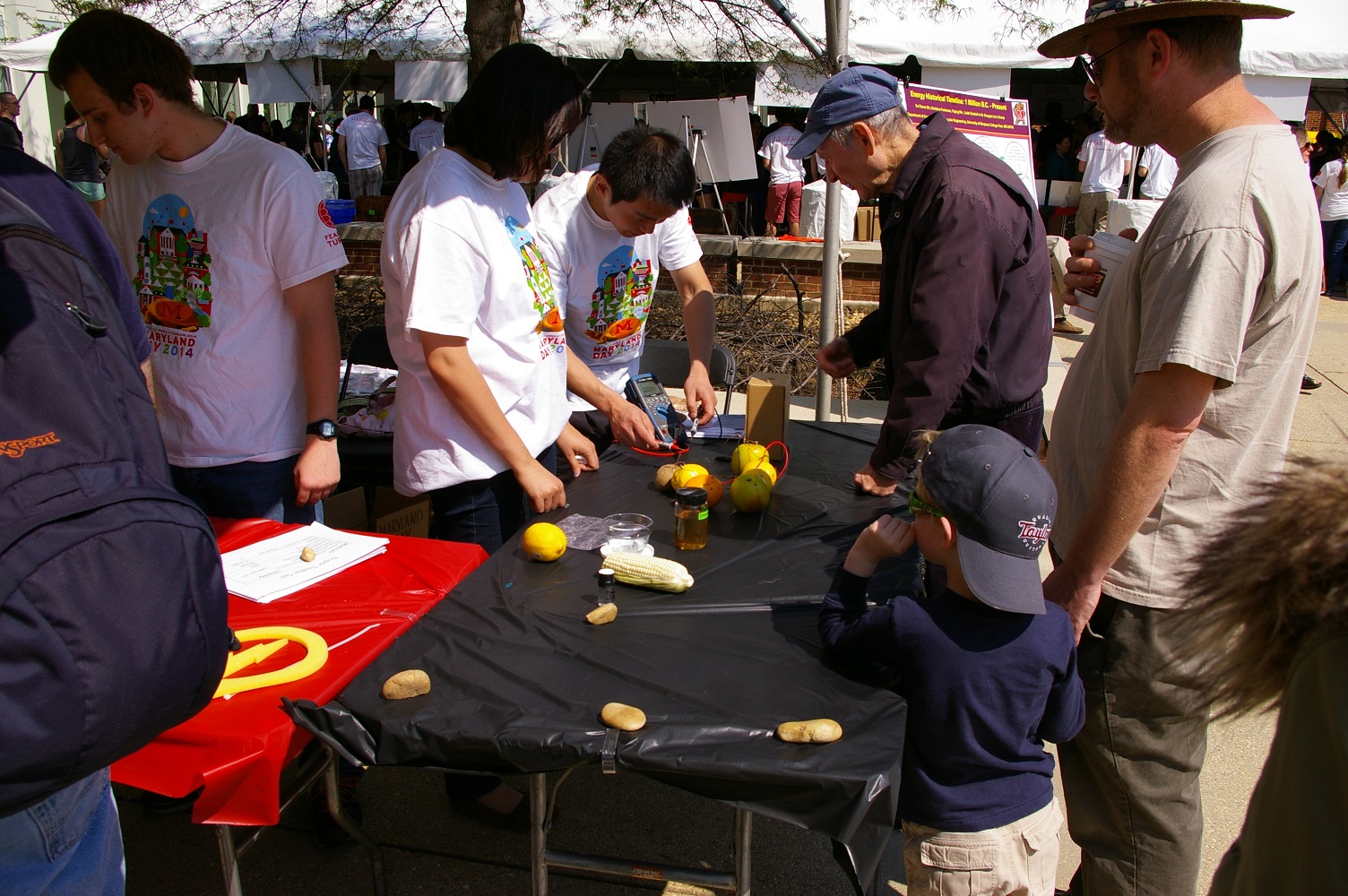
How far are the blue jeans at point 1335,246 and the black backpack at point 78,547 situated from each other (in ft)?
41.7

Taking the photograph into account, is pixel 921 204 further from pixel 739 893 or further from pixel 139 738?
pixel 139 738

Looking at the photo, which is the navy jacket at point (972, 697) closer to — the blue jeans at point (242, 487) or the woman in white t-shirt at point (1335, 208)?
the blue jeans at point (242, 487)

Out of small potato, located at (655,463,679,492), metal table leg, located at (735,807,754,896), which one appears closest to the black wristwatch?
small potato, located at (655,463,679,492)

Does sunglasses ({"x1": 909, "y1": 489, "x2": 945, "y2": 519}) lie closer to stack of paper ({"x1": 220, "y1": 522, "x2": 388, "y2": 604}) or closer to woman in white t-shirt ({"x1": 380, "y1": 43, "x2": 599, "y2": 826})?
woman in white t-shirt ({"x1": 380, "y1": 43, "x2": 599, "y2": 826})

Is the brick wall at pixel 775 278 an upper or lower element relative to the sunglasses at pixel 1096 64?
lower

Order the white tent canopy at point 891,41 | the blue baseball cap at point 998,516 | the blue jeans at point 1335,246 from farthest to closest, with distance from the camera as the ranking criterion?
1. the blue jeans at point 1335,246
2. the white tent canopy at point 891,41
3. the blue baseball cap at point 998,516

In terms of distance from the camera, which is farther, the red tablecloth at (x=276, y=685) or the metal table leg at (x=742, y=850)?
the metal table leg at (x=742, y=850)

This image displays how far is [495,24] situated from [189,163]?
11.1ft

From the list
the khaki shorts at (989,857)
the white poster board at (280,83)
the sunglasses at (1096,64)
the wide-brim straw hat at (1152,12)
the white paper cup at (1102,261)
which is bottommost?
the khaki shorts at (989,857)

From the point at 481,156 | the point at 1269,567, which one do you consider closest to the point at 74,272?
the point at 1269,567

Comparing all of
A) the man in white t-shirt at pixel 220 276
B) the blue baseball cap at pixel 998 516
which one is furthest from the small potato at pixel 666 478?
the blue baseball cap at pixel 998 516

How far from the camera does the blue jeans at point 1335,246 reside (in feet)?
35.0

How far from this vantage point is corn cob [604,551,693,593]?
6.42ft

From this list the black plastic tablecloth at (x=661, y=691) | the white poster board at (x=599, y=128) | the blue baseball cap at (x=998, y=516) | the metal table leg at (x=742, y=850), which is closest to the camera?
the black plastic tablecloth at (x=661, y=691)
